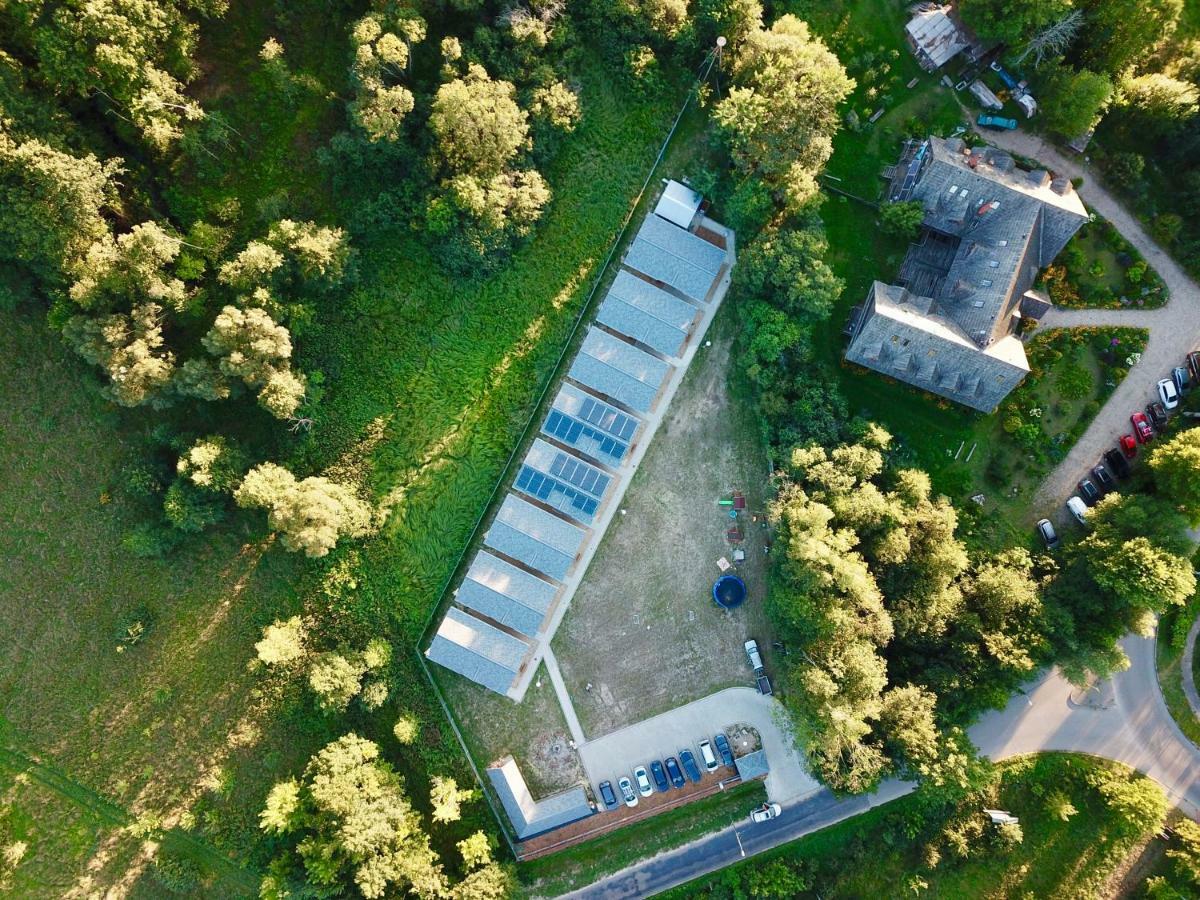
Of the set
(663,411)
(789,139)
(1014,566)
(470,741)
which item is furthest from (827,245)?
(470,741)

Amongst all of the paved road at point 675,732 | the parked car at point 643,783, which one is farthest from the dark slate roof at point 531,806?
the parked car at point 643,783

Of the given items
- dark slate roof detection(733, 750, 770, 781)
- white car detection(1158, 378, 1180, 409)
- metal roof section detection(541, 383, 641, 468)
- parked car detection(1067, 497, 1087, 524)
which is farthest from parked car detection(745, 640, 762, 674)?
white car detection(1158, 378, 1180, 409)

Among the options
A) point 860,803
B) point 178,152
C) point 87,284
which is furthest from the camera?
point 860,803

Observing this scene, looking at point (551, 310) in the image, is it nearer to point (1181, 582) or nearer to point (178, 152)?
point (178, 152)

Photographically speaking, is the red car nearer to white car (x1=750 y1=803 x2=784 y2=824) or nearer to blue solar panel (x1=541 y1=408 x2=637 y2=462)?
blue solar panel (x1=541 y1=408 x2=637 y2=462)

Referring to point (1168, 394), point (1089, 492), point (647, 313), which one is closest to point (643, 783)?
point (647, 313)
